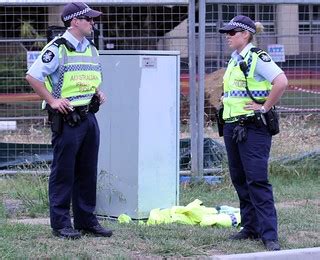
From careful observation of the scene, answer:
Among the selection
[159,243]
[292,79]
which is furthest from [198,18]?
[159,243]

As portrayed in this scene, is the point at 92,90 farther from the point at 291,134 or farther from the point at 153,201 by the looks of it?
the point at 291,134

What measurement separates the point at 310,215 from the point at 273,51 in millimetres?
3955

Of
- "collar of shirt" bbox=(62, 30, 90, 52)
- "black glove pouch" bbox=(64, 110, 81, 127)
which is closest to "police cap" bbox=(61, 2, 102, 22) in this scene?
"collar of shirt" bbox=(62, 30, 90, 52)

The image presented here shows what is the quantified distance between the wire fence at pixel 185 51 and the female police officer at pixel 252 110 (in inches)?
142

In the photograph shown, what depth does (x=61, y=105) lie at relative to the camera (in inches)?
241

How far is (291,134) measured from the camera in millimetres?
11023

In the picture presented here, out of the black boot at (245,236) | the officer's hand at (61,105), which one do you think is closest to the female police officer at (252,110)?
the black boot at (245,236)

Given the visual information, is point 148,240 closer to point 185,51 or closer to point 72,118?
point 72,118

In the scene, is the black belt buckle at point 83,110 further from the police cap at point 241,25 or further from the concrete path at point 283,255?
the concrete path at point 283,255

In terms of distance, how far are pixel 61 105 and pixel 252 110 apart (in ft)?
5.13

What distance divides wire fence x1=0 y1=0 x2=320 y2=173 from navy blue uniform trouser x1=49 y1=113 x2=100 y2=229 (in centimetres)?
374

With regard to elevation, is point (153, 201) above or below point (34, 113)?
below

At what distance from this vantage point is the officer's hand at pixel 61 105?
20.1 ft

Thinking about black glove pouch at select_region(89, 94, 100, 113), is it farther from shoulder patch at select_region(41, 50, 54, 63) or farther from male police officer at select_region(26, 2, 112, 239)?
shoulder patch at select_region(41, 50, 54, 63)
